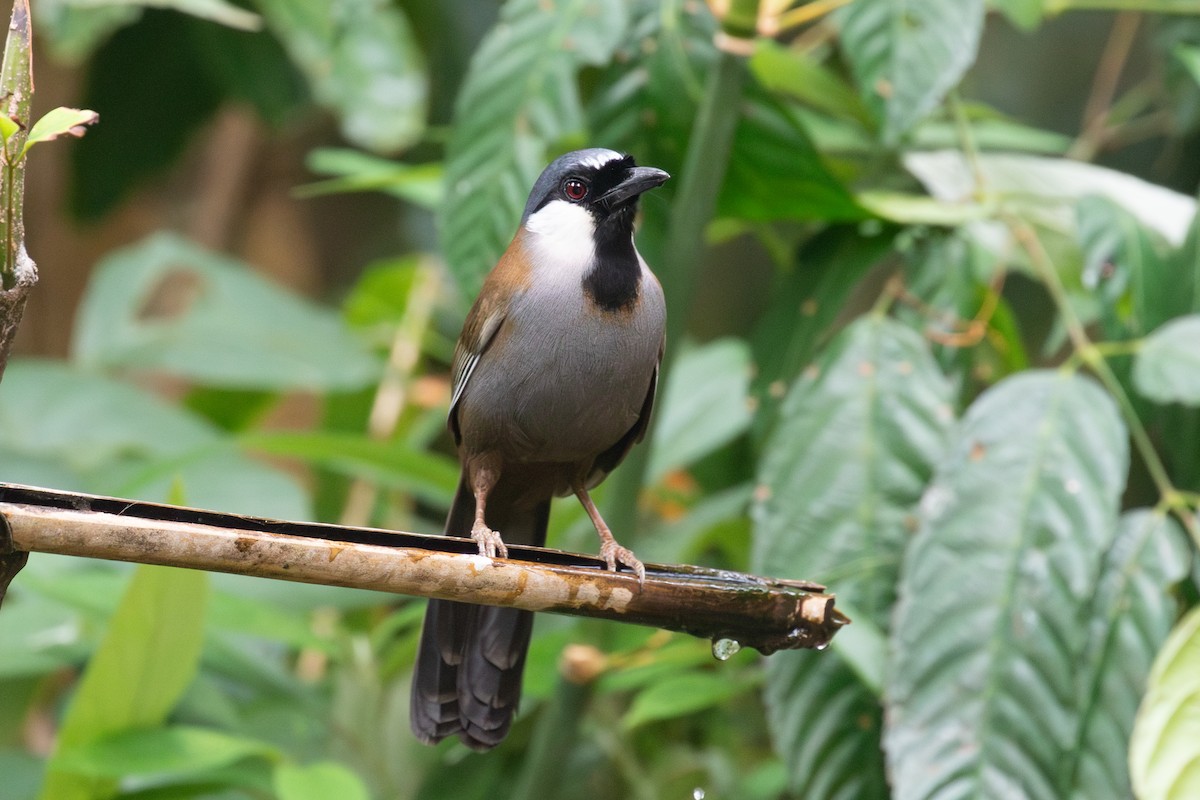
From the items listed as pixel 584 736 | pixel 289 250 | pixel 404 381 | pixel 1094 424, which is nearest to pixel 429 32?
pixel 404 381

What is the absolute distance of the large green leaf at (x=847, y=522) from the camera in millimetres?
2355

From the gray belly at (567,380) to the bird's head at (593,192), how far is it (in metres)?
0.15

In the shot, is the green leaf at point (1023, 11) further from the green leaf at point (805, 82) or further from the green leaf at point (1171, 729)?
the green leaf at point (1171, 729)

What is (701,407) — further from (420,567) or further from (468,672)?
(420,567)

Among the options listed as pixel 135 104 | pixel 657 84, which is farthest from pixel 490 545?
pixel 135 104

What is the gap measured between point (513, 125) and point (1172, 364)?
1.32m

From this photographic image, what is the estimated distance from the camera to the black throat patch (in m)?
1.99

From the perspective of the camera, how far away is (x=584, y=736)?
118 inches

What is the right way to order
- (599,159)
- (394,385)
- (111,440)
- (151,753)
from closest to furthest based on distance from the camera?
(599,159), (151,753), (111,440), (394,385)

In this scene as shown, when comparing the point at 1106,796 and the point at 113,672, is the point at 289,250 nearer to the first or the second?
the point at 113,672

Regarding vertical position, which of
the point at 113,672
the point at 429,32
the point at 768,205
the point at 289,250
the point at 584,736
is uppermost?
the point at 768,205

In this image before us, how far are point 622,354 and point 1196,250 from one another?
130 cm

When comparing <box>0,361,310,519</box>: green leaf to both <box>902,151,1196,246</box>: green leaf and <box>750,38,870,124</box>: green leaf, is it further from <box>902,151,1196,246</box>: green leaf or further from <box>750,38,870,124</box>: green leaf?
<box>902,151,1196,246</box>: green leaf

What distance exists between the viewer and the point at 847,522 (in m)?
2.36
